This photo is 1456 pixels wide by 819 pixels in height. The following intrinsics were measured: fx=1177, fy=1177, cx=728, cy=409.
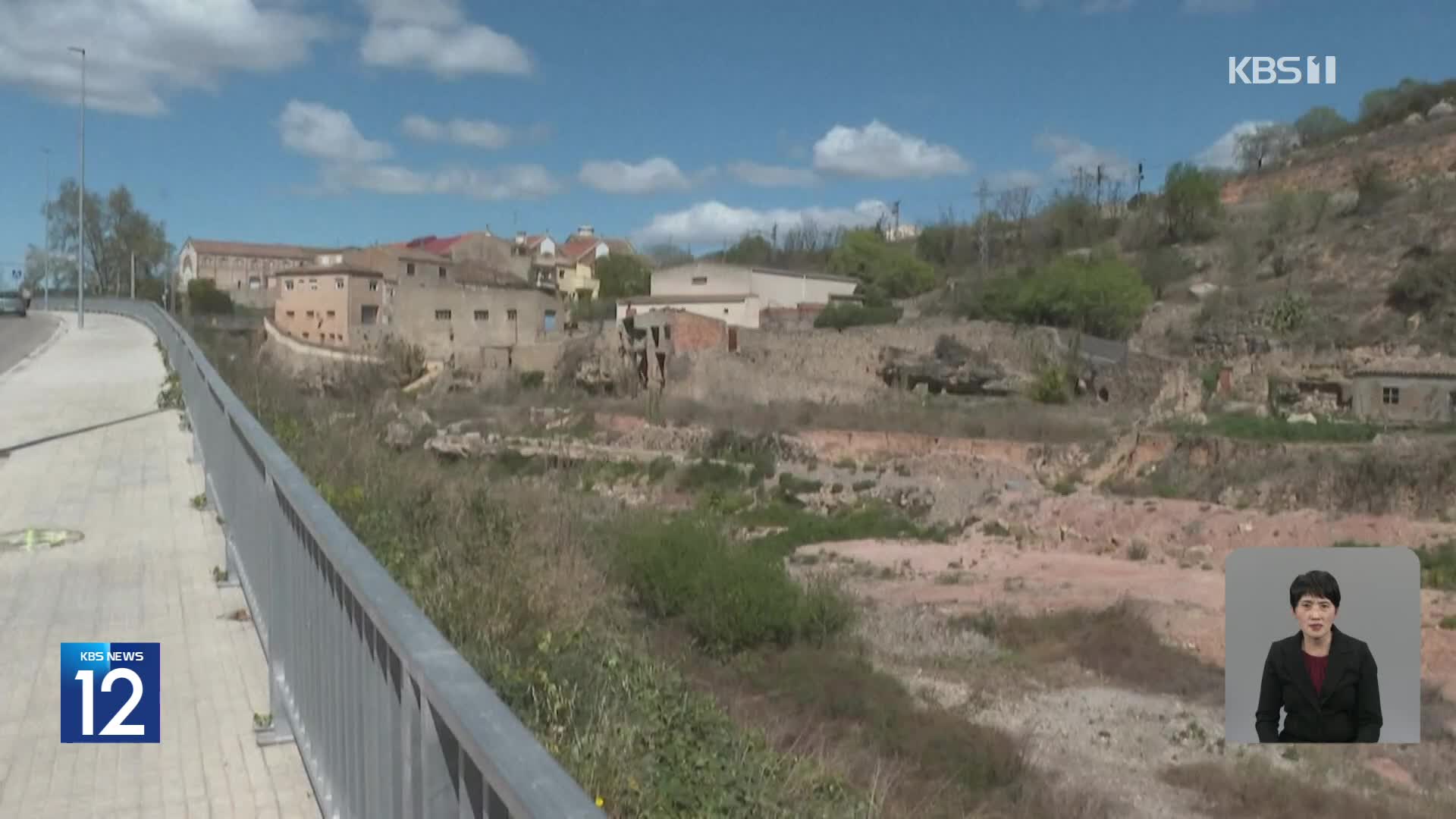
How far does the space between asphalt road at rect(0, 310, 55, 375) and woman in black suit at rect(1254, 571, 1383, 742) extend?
22301 mm

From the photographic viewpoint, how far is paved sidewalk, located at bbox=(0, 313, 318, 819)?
14.0 feet

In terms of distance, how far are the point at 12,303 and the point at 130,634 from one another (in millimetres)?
41472

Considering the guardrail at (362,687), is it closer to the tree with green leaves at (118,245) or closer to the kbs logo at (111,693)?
the kbs logo at (111,693)

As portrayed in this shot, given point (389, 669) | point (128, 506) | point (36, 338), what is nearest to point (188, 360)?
point (128, 506)

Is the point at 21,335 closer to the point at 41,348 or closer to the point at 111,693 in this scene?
the point at 41,348

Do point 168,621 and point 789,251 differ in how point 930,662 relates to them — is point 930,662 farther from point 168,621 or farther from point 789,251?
point 789,251

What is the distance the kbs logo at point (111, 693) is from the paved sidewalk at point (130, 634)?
63 millimetres

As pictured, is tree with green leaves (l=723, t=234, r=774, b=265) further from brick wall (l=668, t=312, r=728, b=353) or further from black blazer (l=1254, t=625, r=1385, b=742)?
black blazer (l=1254, t=625, r=1385, b=742)

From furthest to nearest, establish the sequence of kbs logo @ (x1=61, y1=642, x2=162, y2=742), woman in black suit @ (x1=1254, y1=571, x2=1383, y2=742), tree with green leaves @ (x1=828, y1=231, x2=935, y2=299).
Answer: tree with green leaves @ (x1=828, y1=231, x2=935, y2=299)
woman in black suit @ (x1=1254, y1=571, x2=1383, y2=742)
kbs logo @ (x1=61, y1=642, x2=162, y2=742)

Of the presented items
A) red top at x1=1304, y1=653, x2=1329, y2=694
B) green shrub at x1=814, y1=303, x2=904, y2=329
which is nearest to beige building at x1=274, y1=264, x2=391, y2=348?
green shrub at x1=814, y1=303, x2=904, y2=329

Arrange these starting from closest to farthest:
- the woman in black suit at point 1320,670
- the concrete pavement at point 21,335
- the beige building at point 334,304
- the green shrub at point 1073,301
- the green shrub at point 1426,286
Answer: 1. the woman in black suit at point 1320,670
2. the concrete pavement at point 21,335
3. the green shrub at point 1426,286
4. the green shrub at point 1073,301
5. the beige building at point 334,304

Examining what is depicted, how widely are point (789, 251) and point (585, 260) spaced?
54.3ft

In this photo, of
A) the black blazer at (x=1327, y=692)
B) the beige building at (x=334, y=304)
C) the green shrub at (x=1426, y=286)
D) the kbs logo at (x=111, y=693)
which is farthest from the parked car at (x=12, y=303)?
the green shrub at (x=1426, y=286)

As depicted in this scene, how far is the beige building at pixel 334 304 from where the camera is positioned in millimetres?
57531
